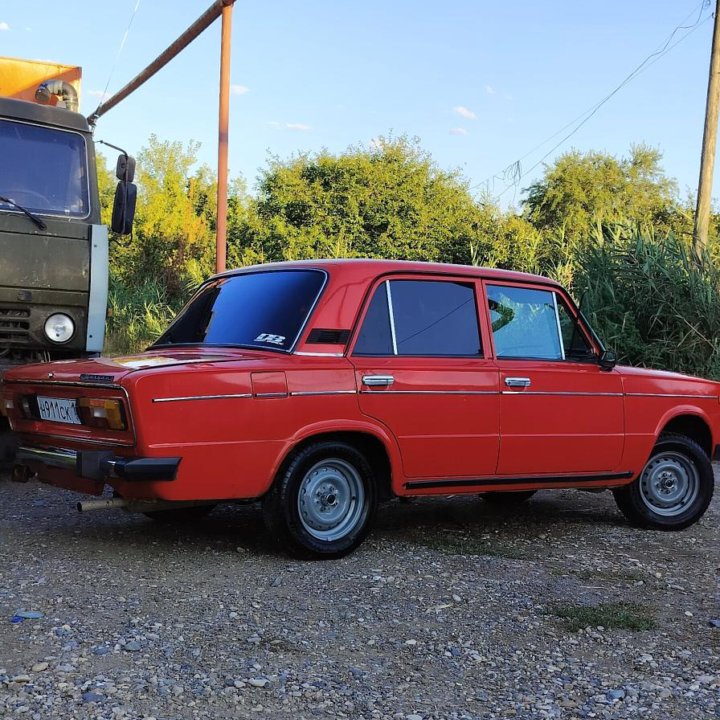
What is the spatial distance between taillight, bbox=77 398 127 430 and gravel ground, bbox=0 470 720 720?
2.55 feet

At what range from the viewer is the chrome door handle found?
585 cm

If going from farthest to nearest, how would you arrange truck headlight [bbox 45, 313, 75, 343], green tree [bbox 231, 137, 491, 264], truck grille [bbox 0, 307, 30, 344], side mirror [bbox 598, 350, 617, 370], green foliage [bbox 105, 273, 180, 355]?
1. green tree [bbox 231, 137, 491, 264]
2. green foliage [bbox 105, 273, 180, 355]
3. truck headlight [bbox 45, 313, 75, 343]
4. truck grille [bbox 0, 307, 30, 344]
5. side mirror [bbox 598, 350, 617, 370]

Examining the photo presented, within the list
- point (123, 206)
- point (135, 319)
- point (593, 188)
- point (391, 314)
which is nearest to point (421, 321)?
point (391, 314)

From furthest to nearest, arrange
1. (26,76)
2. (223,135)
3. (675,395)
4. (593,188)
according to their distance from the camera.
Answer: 1. (593,188)
2. (223,135)
3. (26,76)
4. (675,395)

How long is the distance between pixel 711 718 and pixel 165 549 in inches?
126

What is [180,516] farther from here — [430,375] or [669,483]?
[669,483]

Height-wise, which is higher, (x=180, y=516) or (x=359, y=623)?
(x=180, y=516)

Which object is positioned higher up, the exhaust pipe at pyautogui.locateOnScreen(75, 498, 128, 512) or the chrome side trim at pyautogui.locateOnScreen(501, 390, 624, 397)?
the chrome side trim at pyautogui.locateOnScreen(501, 390, 624, 397)

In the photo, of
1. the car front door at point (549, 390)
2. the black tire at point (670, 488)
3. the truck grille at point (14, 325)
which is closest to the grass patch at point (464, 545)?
the car front door at point (549, 390)

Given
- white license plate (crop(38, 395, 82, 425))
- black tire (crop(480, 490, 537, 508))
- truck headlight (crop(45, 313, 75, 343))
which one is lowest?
black tire (crop(480, 490, 537, 508))

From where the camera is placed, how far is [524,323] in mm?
6219

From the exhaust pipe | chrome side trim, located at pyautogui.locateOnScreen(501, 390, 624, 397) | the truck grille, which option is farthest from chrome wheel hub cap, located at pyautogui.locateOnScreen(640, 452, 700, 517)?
the truck grille

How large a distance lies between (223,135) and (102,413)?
403 inches

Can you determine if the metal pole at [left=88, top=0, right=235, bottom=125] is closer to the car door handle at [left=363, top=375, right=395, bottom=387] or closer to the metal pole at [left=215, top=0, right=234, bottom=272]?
the metal pole at [left=215, top=0, right=234, bottom=272]
